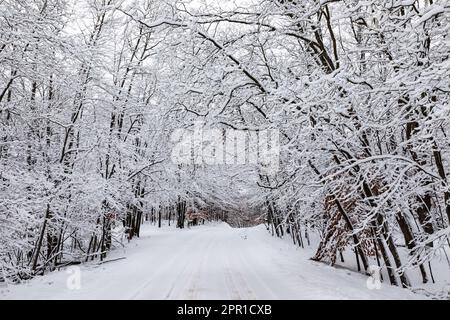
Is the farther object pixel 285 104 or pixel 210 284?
pixel 210 284

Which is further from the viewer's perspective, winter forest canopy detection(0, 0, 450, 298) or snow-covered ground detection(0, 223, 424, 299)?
snow-covered ground detection(0, 223, 424, 299)

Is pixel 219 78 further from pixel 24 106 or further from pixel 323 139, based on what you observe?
pixel 24 106

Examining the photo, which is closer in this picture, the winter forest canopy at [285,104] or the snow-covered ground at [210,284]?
the winter forest canopy at [285,104]

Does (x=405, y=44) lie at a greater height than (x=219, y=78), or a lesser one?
lesser

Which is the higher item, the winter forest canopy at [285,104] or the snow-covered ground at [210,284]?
the winter forest canopy at [285,104]

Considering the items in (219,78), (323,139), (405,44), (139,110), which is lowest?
(323,139)

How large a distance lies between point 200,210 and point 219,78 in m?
48.9

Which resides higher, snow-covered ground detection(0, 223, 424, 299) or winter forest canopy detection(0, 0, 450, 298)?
winter forest canopy detection(0, 0, 450, 298)

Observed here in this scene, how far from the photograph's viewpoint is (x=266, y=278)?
31.7ft

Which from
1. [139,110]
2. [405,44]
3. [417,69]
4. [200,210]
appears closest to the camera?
[417,69]

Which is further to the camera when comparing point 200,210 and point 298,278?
point 200,210

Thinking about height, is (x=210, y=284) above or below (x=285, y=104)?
below

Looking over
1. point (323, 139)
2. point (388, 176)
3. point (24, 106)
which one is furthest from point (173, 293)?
point (24, 106)
